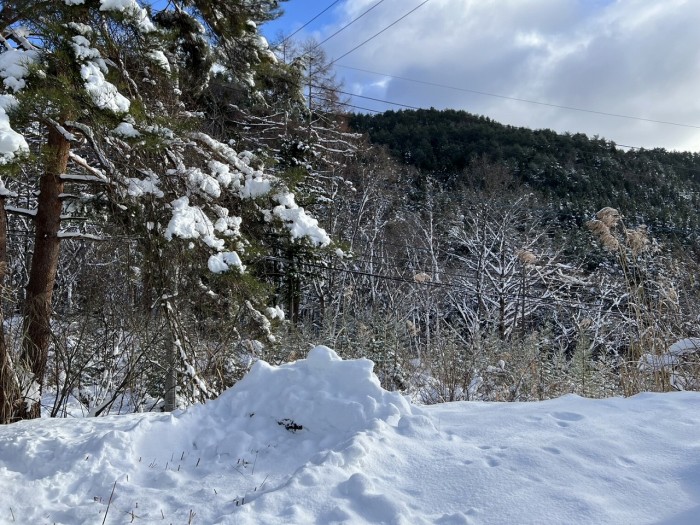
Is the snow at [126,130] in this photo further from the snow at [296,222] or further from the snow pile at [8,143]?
the snow at [296,222]

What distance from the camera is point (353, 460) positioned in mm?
2598

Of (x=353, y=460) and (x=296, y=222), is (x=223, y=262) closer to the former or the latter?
(x=296, y=222)

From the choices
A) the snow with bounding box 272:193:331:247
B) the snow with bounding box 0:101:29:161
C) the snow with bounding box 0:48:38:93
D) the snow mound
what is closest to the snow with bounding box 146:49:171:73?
the snow with bounding box 0:48:38:93

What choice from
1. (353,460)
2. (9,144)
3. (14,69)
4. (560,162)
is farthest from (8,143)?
(560,162)

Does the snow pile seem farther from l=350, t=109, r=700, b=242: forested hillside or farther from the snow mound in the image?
l=350, t=109, r=700, b=242: forested hillside

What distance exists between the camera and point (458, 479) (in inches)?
94.7

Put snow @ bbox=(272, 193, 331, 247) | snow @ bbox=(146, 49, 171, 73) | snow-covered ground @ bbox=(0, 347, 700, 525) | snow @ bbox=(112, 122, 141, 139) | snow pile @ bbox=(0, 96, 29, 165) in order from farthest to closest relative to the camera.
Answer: snow @ bbox=(272, 193, 331, 247), snow @ bbox=(146, 49, 171, 73), snow @ bbox=(112, 122, 141, 139), snow pile @ bbox=(0, 96, 29, 165), snow-covered ground @ bbox=(0, 347, 700, 525)

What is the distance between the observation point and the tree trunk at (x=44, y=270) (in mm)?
4855

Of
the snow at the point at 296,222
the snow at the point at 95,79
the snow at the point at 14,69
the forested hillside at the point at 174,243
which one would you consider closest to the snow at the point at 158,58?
the forested hillside at the point at 174,243

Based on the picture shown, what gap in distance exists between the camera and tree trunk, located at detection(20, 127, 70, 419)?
486 centimetres

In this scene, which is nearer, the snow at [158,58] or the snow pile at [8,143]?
the snow pile at [8,143]

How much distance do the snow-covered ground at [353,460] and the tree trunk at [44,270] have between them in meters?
1.37

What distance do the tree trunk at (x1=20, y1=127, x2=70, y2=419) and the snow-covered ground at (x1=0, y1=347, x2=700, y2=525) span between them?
1370 mm

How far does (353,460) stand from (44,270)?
4001 mm
